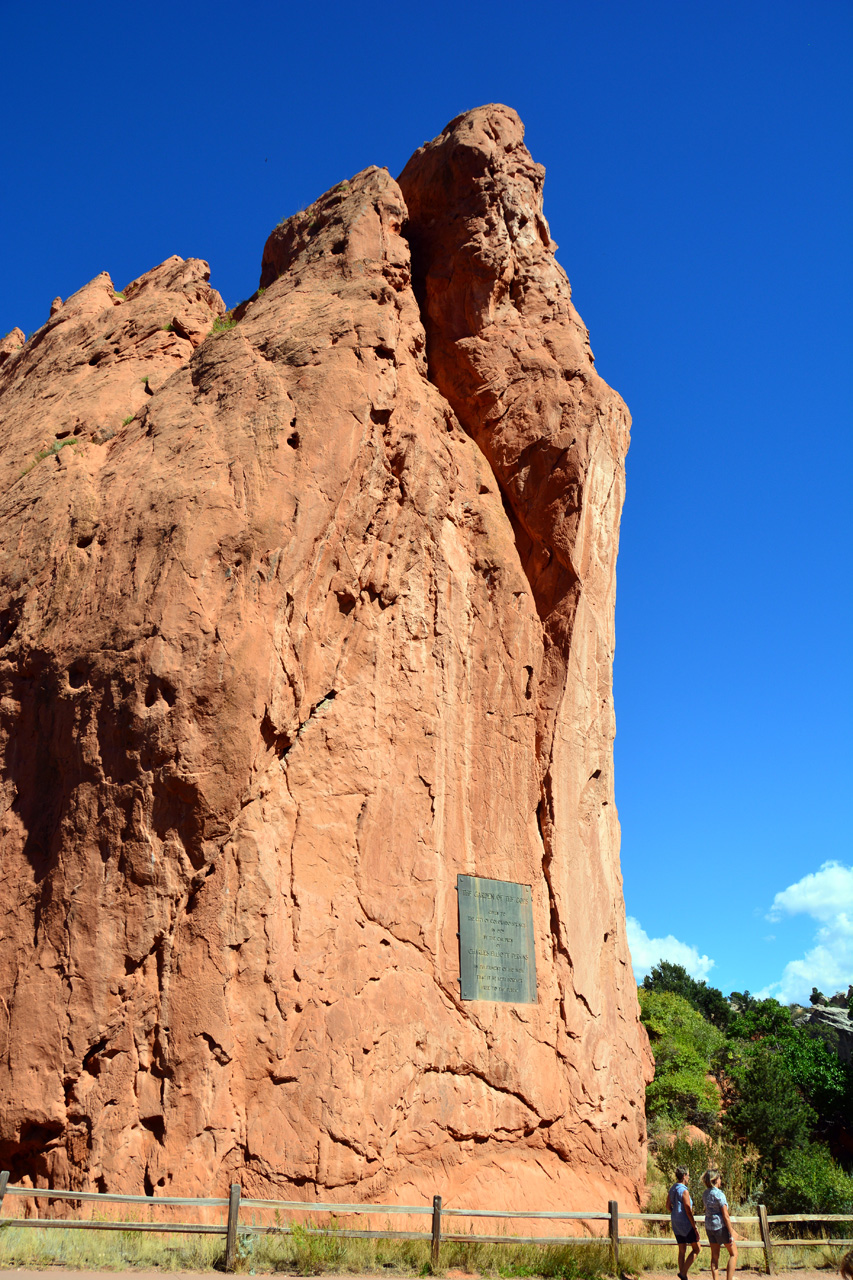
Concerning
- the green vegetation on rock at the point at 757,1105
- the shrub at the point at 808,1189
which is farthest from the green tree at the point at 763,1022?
the shrub at the point at 808,1189

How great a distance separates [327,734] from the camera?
38.6ft

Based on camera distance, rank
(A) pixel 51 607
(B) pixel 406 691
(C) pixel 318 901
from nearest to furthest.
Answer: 1. (C) pixel 318 901
2. (A) pixel 51 607
3. (B) pixel 406 691

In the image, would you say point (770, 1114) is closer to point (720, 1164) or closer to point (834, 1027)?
point (720, 1164)

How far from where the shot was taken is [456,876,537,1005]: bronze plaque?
39.7ft

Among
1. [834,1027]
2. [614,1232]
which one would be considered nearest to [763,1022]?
[834,1027]

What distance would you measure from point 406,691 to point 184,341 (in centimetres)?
831

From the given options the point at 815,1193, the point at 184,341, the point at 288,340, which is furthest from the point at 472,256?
the point at 815,1193

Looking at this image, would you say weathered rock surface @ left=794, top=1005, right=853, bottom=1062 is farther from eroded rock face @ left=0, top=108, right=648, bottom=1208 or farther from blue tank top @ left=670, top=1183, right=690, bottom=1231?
blue tank top @ left=670, top=1183, right=690, bottom=1231

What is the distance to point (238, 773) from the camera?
35.1ft

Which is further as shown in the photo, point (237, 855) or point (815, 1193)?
point (815, 1193)

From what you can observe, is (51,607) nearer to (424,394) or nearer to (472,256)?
(424,394)

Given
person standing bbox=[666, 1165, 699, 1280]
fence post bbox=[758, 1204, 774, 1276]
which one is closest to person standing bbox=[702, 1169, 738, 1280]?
person standing bbox=[666, 1165, 699, 1280]

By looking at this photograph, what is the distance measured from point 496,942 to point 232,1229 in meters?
4.84

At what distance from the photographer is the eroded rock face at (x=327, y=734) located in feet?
32.7
